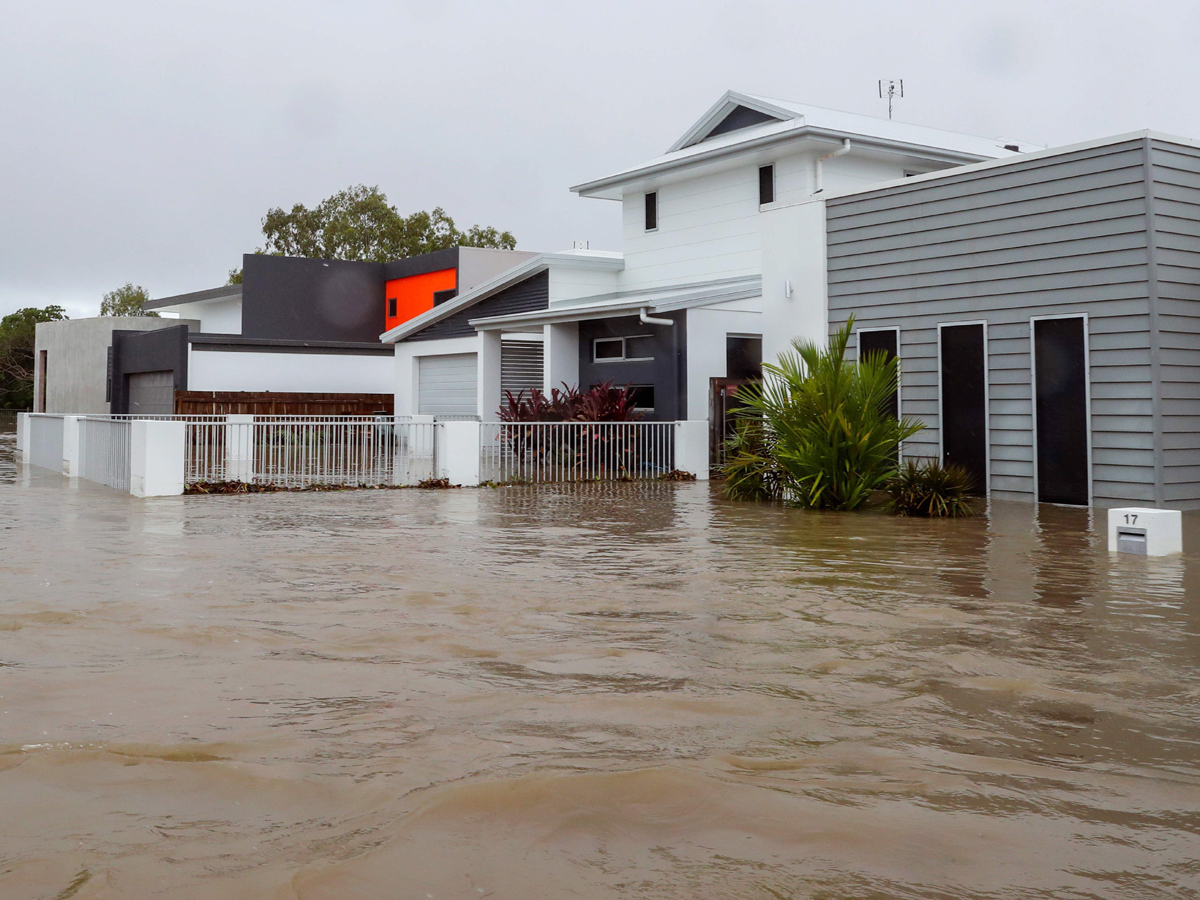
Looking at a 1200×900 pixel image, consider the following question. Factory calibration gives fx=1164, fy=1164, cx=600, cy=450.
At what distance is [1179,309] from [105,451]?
610 inches

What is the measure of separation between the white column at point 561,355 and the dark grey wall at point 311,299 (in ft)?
63.5

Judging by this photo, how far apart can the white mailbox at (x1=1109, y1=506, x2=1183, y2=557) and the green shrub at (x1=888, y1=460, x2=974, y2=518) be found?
3.20 metres

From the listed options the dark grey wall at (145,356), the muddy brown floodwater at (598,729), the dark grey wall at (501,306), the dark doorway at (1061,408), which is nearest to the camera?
the muddy brown floodwater at (598,729)

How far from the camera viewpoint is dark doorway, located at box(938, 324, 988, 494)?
14.7m

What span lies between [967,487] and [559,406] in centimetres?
886

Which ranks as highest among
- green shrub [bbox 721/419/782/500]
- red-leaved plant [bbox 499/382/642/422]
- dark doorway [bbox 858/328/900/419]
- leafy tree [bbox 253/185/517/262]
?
leafy tree [bbox 253/185/517/262]

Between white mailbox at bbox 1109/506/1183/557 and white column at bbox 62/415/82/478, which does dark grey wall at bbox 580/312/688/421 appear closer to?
white column at bbox 62/415/82/478

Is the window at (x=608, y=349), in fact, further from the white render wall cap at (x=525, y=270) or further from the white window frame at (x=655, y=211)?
the white window frame at (x=655, y=211)

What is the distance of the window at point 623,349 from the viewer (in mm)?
21797

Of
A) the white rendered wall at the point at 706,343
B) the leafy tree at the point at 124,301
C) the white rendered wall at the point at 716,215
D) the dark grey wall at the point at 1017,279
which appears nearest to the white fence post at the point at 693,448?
the white rendered wall at the point at 706,343

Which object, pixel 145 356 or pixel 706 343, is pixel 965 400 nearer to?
pixel 706 343

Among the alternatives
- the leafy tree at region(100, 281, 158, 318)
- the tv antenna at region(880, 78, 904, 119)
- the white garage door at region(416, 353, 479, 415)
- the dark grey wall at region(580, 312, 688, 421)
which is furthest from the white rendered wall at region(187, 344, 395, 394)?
the leafy tree at region(100, 281, 158, 318)

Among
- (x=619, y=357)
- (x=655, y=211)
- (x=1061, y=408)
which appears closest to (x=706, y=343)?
(x=619, y=357)

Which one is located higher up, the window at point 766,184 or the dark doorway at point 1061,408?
the window at point 766,184
